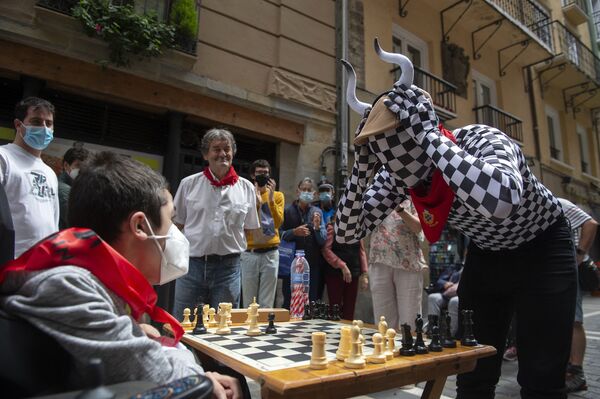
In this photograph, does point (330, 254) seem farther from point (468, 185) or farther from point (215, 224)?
point (468, 185)

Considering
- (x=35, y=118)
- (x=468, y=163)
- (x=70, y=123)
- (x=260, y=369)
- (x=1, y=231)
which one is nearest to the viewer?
(x=260, y=369)

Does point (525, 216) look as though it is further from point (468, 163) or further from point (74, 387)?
point (74, 387)

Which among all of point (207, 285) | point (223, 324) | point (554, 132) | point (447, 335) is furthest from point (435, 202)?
point (554, 132)

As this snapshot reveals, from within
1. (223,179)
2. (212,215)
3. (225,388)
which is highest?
(223,179)

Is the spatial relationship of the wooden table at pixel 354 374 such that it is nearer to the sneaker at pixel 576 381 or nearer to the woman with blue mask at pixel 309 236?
the sneaker at pixel 576 381

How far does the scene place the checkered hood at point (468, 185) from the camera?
1.30 metres

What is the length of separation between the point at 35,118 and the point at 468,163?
3274 millimetres

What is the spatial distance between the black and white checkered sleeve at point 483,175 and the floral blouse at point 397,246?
6.66ft

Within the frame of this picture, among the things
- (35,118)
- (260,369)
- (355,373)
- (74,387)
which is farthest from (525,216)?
(35,118)

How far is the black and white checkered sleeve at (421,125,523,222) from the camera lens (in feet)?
4.19

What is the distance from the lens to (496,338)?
1.89 m

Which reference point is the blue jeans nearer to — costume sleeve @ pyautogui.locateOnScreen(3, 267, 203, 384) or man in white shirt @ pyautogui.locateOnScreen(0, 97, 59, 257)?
man in white shirt @ pyautogui.locateOnScreen(0, 97, 59, 257)

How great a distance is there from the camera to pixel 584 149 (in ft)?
51.0

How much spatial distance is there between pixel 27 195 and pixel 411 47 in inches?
358
